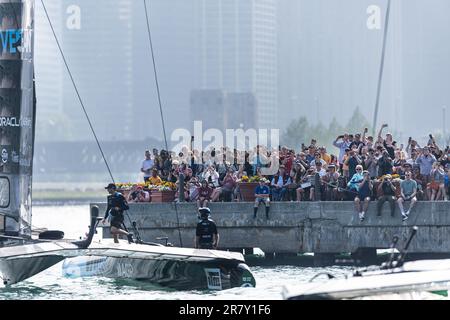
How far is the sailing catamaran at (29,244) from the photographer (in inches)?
1021

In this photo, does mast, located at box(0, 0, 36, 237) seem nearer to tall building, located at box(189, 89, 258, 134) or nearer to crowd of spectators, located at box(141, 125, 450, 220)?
crowd of spectators, located at box(141, 125, 450, 220)

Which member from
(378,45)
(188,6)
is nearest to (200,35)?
(188,6)

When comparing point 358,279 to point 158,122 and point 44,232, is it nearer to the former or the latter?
point 44,232

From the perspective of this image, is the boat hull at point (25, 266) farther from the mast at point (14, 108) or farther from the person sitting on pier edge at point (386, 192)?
the person sitting on pier edge at point (386, 192)

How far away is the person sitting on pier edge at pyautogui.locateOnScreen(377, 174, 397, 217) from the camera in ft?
108

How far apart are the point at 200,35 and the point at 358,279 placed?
167m

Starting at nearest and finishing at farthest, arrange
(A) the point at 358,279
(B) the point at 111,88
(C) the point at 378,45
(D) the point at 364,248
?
(A) the point at 358,279, (D) the point at 364,248, (C) the point at 378,45, (B) the point at 111,88

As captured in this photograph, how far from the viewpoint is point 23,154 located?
28.1m

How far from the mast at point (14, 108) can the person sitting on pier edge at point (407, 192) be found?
10.1 m

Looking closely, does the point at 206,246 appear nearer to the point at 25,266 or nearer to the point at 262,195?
the point at 25,266

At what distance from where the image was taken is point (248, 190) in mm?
35438

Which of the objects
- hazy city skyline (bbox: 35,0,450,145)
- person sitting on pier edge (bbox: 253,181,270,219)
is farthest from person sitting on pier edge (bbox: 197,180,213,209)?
hazy city skyline (bbox: 35,0,450,145)

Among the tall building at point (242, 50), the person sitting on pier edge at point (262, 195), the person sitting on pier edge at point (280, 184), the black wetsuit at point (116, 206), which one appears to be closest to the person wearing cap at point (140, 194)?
the person sitting on pier edge at point (262, 195)

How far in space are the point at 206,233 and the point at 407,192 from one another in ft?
23.8
